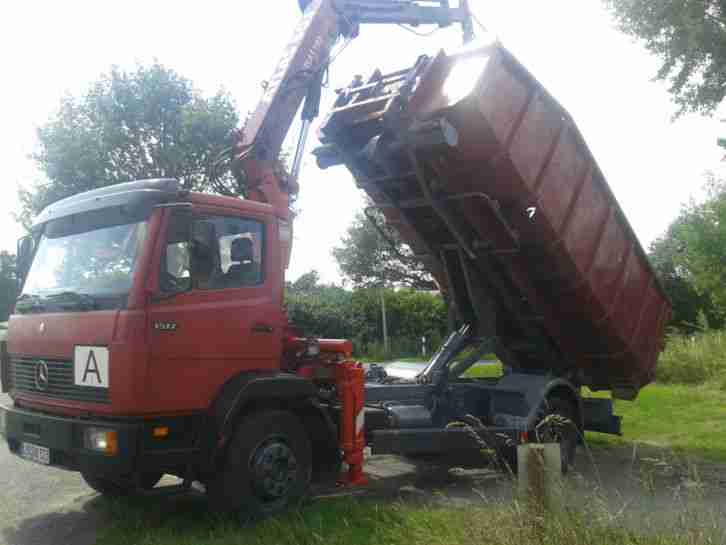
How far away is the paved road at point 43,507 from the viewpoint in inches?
228

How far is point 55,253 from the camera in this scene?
6.20 m

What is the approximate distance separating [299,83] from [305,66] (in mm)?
266

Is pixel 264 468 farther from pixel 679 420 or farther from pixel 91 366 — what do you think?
pixel 679 420

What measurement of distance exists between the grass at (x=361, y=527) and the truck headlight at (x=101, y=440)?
745mm

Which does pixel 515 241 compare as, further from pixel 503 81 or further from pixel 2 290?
pixel 2 290

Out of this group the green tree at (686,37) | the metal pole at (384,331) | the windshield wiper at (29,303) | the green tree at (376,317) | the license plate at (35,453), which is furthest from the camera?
the metal pole at (384,331)

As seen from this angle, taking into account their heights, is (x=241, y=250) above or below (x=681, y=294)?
below

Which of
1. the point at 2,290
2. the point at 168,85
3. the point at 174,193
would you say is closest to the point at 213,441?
the point at 174,193

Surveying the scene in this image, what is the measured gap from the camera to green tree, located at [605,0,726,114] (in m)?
14.9

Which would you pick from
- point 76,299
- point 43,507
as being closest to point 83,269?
point 76,299

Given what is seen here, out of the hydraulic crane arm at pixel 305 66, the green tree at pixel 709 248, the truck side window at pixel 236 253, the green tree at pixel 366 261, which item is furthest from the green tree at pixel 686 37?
the green tree at pixel 366 261

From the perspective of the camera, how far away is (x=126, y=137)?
2439 centimetres

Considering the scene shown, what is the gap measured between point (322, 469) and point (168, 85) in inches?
849

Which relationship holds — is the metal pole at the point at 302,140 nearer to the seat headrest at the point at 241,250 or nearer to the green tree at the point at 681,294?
the seat headrest at the point at 241,250
